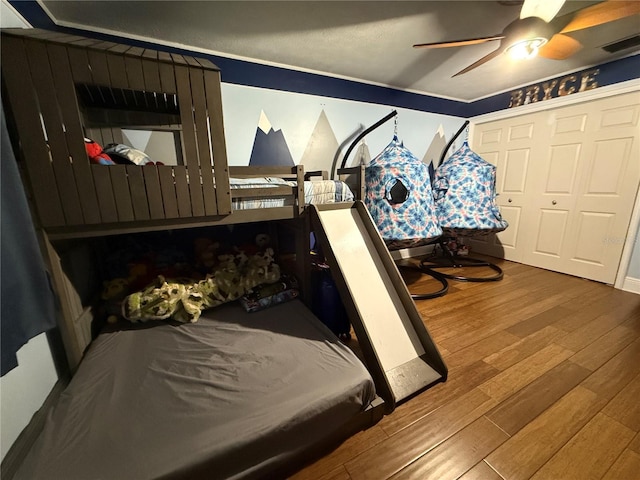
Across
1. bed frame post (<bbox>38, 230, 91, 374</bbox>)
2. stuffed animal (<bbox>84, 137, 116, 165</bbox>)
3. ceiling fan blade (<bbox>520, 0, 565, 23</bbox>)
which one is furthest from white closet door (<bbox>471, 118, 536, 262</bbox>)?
bed frame post (<bbox>38, 230, 91, 374</bbox>)

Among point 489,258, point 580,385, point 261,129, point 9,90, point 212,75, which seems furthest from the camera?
point 489,258

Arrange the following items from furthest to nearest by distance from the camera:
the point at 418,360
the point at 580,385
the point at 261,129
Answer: the point at 261,129 < the point at 418,360 < the point at 580,385

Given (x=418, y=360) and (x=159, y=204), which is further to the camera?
(x=418, y=360)

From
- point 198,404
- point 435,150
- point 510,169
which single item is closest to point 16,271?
point 198,404

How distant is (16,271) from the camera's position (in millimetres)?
768

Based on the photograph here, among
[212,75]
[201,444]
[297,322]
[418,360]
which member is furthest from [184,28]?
[418,360]

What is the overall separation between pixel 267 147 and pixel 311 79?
0.87 meters

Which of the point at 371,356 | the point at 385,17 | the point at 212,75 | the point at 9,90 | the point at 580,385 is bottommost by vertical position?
the point at 580,385

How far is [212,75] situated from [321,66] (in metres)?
1.61

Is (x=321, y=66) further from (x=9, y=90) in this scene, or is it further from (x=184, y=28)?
(x=9, y=90)

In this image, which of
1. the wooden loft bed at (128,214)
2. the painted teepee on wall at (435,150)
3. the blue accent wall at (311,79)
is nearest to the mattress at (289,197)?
the wooden loft bed at (128,214)

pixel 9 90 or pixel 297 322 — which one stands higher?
pixel 9 90

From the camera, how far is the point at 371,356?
4.26ft

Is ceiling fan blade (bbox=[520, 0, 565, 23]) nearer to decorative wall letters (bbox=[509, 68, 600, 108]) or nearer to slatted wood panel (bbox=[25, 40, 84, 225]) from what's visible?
decorative wall letters (bbox=[509, 68, 600, 108])
